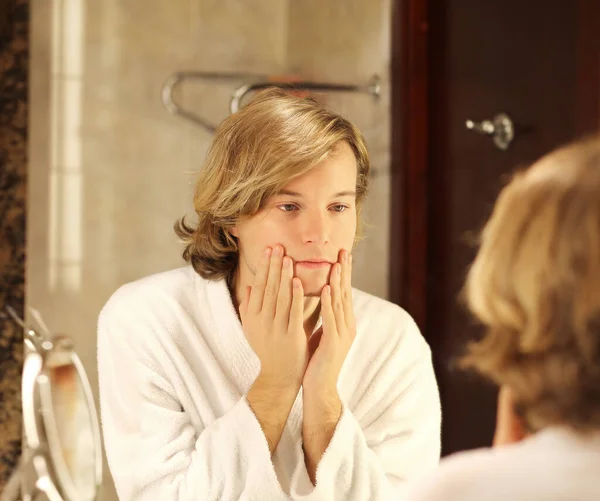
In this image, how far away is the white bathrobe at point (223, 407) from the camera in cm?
84

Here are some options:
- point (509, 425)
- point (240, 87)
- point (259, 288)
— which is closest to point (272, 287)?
point (259, 288)

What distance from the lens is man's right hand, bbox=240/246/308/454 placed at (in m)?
0.81

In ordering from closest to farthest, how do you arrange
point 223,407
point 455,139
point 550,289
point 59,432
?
point 550,289
point 223,407
point 59,432
point 455,139

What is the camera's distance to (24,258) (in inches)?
47.2

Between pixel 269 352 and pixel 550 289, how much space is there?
0.36 m

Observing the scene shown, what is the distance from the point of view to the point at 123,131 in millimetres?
1220

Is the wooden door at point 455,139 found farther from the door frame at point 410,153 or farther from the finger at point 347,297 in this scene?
the finger at point 347,297

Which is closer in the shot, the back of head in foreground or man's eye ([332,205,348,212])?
the back of head in foreground

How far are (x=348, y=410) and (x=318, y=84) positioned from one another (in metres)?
0.53

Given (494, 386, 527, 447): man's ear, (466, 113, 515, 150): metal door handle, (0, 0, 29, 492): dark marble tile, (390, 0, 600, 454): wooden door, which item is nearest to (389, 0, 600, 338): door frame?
(390, 0, 600, 454): wooden door

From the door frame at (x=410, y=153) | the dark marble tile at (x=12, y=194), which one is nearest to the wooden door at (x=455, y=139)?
the door frame at (x=410, y=153)

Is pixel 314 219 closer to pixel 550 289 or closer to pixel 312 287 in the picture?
pixel 312 287

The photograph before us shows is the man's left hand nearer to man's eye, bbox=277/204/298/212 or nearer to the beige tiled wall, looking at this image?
man's eye, bbox=277/204/298/212

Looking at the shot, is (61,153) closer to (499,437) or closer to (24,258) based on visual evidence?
(24,258)
